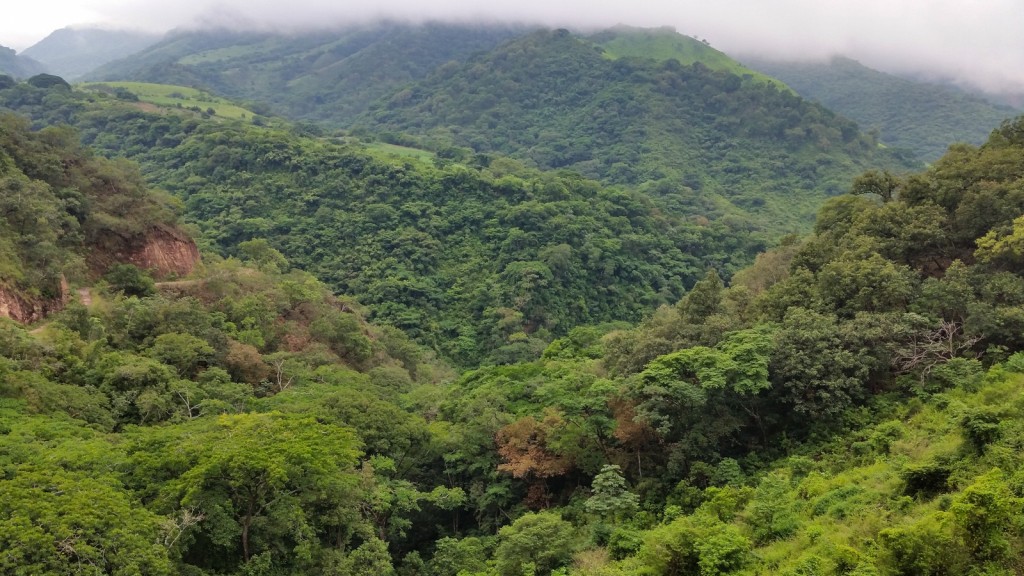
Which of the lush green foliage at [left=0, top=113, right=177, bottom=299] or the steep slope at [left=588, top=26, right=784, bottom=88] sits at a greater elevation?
the steep slope at [left=588, top=26, right=784, bottom=88]

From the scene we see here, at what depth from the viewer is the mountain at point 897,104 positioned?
4707 inches

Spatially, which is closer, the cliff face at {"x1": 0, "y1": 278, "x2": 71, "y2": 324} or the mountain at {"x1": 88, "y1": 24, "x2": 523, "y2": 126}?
the cliff face at {"x1": 0, "y1": 278, "x2": 71, "y2": 324}

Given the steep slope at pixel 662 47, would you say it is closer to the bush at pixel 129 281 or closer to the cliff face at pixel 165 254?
the cliff face at pixel 165 254

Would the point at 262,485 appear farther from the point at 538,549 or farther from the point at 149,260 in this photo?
the point at 149,260

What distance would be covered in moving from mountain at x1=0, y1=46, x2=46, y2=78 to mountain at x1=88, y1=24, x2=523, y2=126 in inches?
531

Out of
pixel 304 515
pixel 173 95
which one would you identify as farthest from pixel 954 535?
pixel 173 95

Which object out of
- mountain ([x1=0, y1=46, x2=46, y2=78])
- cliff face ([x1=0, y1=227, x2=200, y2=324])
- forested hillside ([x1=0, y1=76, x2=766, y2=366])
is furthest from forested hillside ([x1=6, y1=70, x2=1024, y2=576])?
mountain ([x1=0, y1=46, x2=46, y2=78])

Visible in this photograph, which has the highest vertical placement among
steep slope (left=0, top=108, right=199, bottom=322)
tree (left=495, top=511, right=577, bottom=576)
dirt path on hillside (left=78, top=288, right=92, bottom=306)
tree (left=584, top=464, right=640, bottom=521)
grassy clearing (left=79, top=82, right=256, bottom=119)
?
grassy clearing (left=79, top=82, right=256, bottom=119)

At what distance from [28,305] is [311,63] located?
161748 mm

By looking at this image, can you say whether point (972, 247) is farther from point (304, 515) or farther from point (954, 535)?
point (304, 515)

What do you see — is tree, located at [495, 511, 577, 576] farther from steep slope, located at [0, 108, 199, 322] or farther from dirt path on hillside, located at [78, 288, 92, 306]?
dirt path on hillside, located at [78, 288, 92, 306]

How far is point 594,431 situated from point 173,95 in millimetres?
97869

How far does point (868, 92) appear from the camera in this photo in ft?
470

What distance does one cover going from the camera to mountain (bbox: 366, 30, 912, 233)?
287ft
